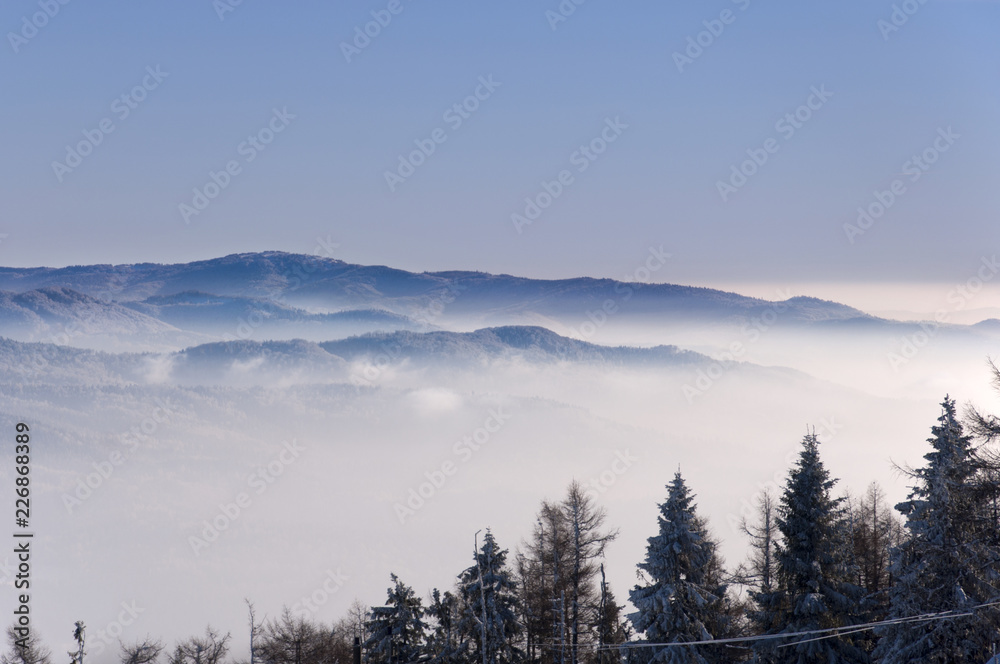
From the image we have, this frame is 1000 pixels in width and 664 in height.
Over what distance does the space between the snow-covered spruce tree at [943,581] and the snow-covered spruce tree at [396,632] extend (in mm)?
22041

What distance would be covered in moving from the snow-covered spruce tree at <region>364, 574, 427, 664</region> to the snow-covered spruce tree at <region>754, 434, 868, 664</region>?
17603 mm

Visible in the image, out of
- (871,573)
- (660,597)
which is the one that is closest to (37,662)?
(660,597)

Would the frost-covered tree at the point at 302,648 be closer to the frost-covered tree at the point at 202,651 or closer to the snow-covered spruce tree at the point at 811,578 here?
the frost-covered tree at the point at 202,651

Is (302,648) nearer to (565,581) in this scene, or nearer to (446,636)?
(446,636)

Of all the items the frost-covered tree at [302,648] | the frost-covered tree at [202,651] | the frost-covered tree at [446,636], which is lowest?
the frost-covered tree at [202,651]

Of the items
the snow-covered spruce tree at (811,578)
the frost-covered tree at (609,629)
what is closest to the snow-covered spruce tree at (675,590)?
the snow-covered spruce tree at (811,578)

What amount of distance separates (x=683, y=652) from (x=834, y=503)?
836 cm

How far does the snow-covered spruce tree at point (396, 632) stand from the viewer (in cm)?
3959

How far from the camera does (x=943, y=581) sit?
86.8ft

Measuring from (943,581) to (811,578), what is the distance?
477 cm

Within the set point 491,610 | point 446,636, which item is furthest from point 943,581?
point 446,636

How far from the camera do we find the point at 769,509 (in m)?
47.0

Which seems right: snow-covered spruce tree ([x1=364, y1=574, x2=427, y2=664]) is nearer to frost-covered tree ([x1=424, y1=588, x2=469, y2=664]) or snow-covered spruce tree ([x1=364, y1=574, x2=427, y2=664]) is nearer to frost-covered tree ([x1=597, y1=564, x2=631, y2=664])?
frost-covered tree ([x1=424, y1=588, x2=469, y2=664])

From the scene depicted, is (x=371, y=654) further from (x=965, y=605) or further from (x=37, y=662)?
(x=37, y=662)
